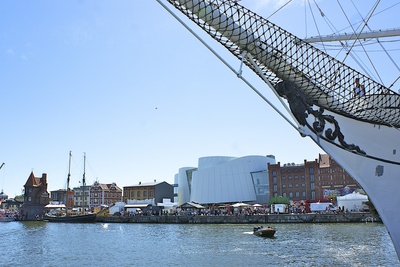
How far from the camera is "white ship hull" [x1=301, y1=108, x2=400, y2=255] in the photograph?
9851 mm

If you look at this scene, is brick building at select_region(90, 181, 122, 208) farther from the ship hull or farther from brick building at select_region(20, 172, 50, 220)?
the ship hull

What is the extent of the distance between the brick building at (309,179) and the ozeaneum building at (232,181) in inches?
145

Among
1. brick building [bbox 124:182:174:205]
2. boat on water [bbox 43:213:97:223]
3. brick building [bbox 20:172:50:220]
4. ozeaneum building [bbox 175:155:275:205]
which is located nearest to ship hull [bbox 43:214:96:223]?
boat on water [bbox 43:213:97:223]

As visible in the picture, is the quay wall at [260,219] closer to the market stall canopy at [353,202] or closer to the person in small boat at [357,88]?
the market stall canopy at [353,202]

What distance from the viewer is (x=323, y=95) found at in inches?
380

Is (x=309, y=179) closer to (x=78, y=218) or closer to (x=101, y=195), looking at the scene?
(x=78, y=218)

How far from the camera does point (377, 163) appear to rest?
10148 mm

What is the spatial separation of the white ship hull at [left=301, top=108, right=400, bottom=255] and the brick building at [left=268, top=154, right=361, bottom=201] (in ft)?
209

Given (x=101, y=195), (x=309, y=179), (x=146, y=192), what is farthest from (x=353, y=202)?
(x=101, y=195)

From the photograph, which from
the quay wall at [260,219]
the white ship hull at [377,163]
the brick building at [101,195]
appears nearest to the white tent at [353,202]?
the quay wall at [260,219]

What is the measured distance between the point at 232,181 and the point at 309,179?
1657 centimetres

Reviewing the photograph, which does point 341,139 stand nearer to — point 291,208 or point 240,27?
point 240,27

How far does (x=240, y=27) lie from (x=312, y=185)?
239ft

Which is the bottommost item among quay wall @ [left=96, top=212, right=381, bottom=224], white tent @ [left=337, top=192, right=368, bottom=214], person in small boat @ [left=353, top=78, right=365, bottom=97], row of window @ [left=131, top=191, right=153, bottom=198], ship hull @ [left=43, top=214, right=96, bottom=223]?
ship hull @ [left=43, top=214, right=96, bottom=223]
